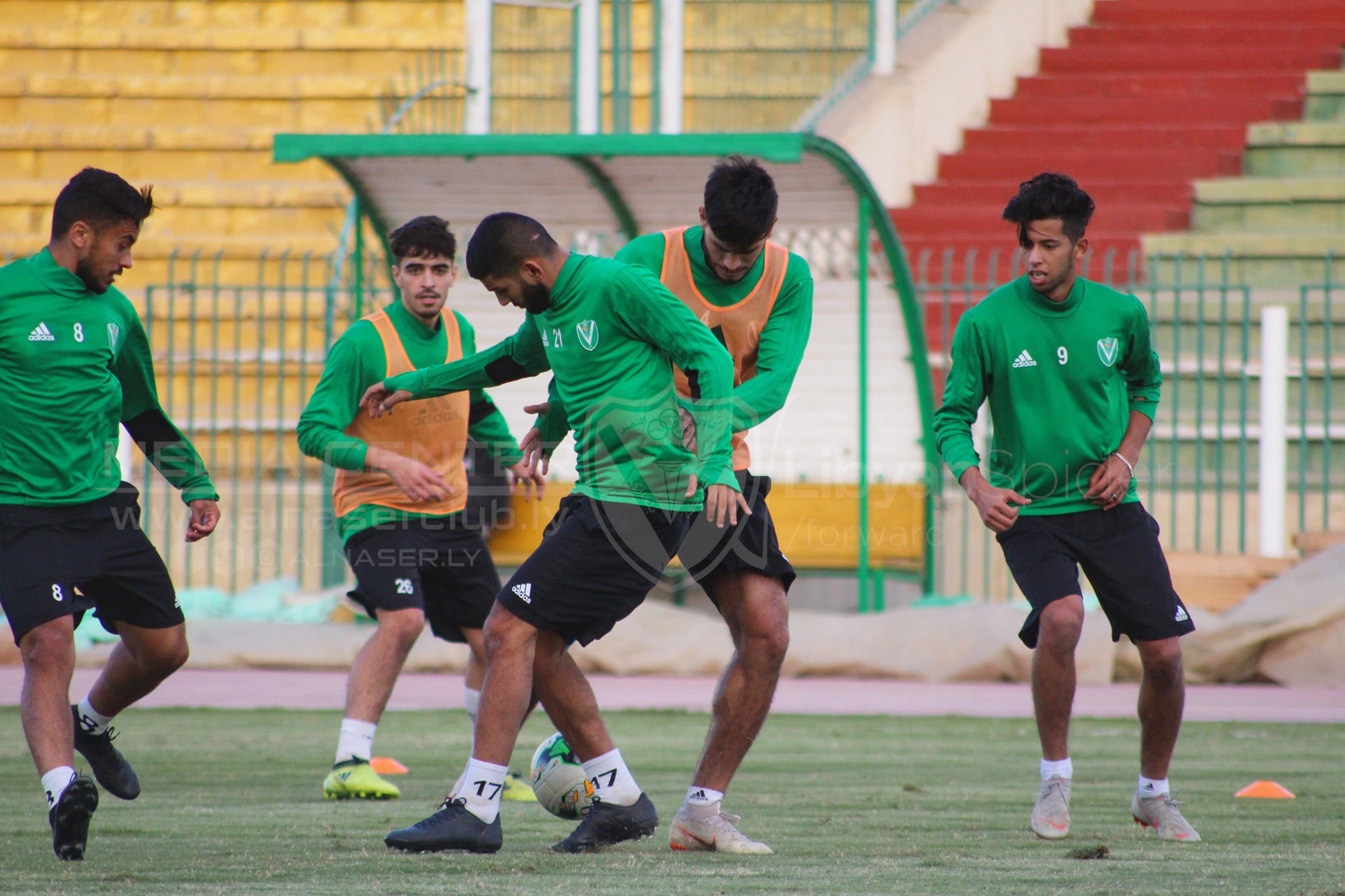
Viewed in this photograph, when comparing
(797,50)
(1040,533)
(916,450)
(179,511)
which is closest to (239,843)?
(1040,533)

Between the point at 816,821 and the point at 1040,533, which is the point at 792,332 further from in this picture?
the point at 816,821

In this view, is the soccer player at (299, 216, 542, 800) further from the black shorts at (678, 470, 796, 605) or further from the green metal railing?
the green metal railing

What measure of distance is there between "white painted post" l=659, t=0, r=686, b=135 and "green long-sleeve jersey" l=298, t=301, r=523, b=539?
22.8ft

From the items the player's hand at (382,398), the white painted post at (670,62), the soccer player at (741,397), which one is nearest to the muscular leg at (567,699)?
the soccer player at (741,397)

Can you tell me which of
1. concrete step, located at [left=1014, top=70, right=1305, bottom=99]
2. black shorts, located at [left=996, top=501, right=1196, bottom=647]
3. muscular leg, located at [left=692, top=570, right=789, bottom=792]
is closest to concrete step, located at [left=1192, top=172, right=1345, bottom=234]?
concrete step, located at [left=1014, top=70, right=1305, bottom=99]

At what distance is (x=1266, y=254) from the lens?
49.3 ft

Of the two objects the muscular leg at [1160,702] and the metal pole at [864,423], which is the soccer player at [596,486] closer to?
the muscular leg at [1160,702]

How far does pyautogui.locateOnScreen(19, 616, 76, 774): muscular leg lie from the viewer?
193 inches

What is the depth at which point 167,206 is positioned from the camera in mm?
18297

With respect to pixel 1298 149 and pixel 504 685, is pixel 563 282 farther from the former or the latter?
pixel 1298 149

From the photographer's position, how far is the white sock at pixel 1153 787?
527 cm

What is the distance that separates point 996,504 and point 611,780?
139 centimetres

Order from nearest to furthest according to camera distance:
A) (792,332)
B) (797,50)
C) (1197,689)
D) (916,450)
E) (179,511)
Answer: (792,332)
(1197,689)
(916,450)
(179,511)
(797,50)

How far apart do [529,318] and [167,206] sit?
14236 mm
